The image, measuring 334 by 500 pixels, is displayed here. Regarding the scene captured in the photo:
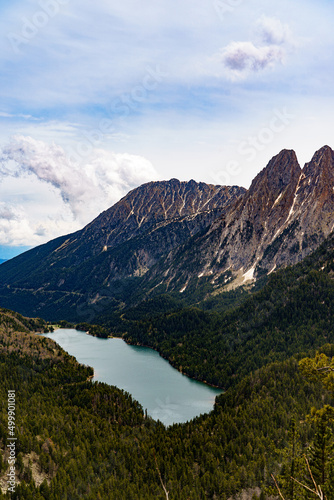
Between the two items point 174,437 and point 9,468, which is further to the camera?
point 174,437

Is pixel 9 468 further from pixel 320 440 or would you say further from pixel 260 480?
pixel 320 440

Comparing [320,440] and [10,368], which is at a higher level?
[10,368]

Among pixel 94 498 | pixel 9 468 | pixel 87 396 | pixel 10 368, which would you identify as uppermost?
pixel 10 368

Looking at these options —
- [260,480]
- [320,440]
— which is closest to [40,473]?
[260,480]

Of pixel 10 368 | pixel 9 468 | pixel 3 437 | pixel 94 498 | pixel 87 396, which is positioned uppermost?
pixel 10 368

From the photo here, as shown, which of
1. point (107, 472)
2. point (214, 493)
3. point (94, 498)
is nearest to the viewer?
point (94, 498)

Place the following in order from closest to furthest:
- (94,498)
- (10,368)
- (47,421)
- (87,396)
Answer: (94,498), (47,421), (87,396), (10,368)

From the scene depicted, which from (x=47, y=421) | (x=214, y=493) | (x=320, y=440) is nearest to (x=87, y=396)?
(x=47, y=421)

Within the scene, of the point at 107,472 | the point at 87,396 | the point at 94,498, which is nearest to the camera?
the point at 94,498

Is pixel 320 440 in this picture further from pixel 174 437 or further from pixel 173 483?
pixel 174 437
